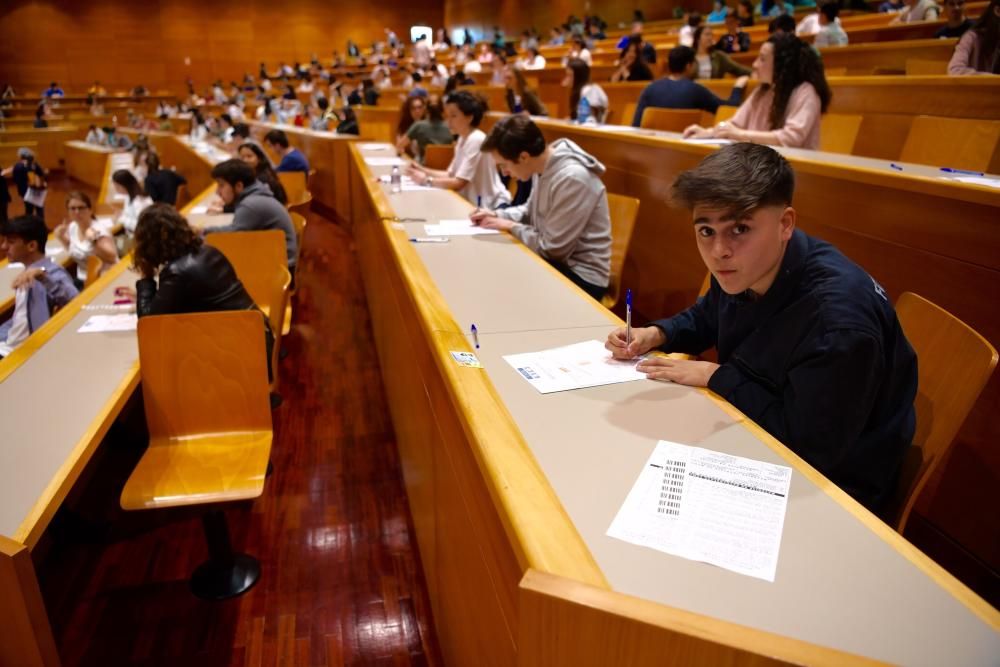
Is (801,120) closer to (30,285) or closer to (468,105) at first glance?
(468,105)

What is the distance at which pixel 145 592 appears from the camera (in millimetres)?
1945

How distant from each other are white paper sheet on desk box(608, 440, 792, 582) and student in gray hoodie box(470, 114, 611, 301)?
156cm

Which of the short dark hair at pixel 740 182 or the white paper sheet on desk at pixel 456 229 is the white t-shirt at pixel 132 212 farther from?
the short dark hair at pixel 740 182

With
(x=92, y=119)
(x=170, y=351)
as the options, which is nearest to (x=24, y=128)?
(x=92, y=119)

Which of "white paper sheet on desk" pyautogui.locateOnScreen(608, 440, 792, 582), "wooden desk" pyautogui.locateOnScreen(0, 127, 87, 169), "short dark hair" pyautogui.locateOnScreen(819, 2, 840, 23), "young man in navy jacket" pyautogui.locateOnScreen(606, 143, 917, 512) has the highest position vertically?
"short dark hair" pyautogui.locateOnScreen(819, 2, 840, 23)

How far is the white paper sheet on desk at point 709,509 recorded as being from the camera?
0.79 meters

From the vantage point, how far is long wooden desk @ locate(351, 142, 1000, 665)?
2.06ft

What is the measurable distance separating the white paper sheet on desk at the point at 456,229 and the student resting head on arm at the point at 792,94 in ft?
3.92

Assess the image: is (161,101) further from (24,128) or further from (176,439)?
(176,439)

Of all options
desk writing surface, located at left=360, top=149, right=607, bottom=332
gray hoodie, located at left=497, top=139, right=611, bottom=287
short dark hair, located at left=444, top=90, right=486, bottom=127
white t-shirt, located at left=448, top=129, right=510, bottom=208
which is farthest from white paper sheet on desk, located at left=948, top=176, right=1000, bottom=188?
short dark hair, located at left=444, top=90, right=486, bottom=127

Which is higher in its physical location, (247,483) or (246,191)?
(246,191)

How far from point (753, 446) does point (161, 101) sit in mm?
17899

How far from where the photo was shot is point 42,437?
156 cm

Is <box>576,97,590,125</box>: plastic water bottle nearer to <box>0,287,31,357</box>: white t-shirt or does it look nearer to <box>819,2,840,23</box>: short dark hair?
<box>819,2,840,23</box>: short dark hair
